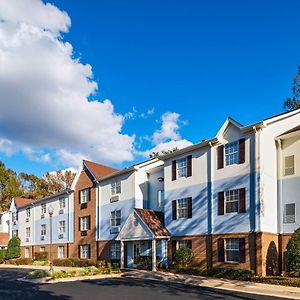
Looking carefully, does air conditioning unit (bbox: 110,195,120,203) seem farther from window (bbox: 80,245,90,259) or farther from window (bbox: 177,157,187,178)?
window (bbox: 177,157,187,178)

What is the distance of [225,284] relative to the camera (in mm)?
21000

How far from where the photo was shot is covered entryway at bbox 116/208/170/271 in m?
28.3

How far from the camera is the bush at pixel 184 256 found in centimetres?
2645

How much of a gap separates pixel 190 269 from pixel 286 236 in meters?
6.09

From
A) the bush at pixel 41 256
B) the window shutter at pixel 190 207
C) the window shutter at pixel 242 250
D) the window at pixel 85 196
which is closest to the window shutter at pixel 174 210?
the window shutter at pixel 190 207

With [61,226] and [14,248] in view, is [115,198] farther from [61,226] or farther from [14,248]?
[14,248]

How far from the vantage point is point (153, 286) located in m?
20.7

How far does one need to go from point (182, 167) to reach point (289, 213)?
7887 millimetres

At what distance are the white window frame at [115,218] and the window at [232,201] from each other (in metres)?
11.4

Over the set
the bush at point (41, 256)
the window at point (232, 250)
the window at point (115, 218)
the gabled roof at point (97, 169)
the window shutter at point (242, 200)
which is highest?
the gabled roof at point (97, 169)

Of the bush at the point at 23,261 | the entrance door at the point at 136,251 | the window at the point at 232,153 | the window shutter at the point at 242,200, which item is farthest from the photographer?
the bush at the point at 23,261

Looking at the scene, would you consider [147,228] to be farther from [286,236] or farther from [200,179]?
[286,236]

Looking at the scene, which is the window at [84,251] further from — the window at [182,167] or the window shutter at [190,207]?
the window shutter at [190,207]

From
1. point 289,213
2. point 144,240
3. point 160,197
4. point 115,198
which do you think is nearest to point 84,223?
point 115,198
